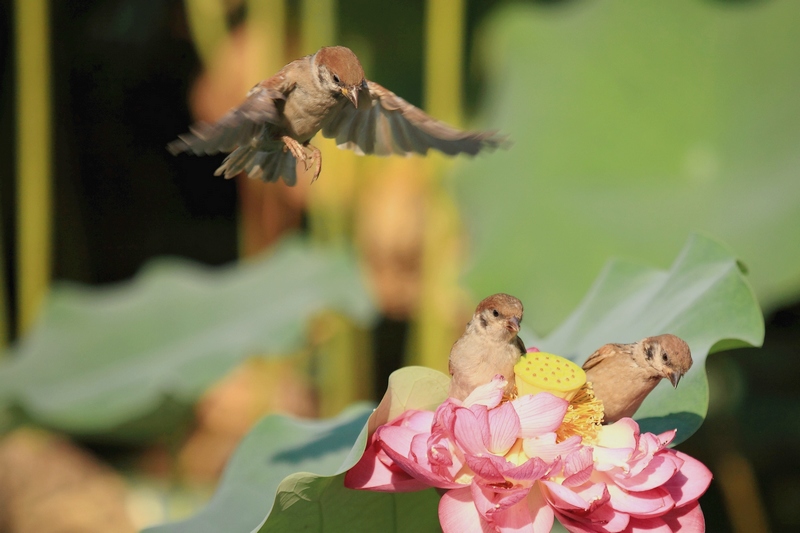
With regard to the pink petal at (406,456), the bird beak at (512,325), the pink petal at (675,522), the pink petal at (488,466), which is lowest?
the pink petal at (675,522)

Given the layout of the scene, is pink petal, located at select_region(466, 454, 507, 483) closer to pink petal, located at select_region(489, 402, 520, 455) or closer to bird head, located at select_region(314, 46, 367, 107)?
pink petal, located at select_region(489, 402, 520, 455)

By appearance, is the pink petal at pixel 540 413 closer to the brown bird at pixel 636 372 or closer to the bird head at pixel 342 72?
the brown bird at pixel 636 372

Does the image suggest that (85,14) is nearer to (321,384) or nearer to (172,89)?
(172,89)

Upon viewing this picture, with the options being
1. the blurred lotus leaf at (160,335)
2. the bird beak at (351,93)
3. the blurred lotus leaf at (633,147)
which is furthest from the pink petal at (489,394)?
the blurred lotus leaf at (160,335)

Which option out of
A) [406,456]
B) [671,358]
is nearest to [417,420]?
[406,456]


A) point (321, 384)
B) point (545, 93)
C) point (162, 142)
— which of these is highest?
point (545, 93)

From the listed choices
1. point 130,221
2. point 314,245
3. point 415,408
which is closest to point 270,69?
point 314,245

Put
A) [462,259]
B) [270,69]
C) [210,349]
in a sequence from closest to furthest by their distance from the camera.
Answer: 1. [210,349]
2. [270,69]
3. [462,259]
